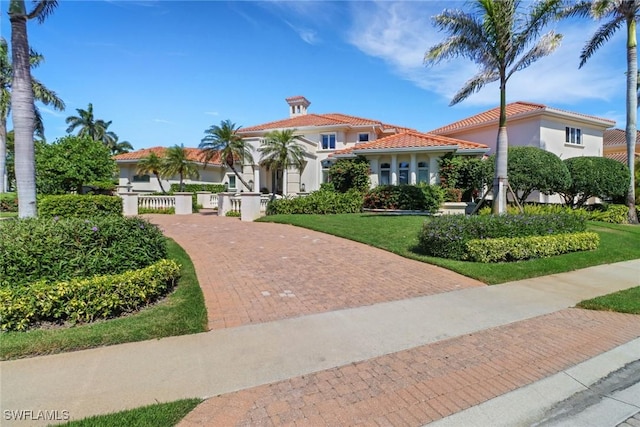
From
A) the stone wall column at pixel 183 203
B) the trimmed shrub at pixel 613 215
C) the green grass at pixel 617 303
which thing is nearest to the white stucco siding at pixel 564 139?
the trimmed shrub at pixel 613 215

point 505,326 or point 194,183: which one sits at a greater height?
point 194,183

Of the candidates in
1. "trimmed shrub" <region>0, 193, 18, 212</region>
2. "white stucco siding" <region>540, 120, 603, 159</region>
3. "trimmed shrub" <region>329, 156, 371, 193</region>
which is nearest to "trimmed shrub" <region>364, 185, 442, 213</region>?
"trimmed shrub" <region>329, 156, 371, 193</region>

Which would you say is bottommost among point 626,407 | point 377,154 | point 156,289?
point 626,407

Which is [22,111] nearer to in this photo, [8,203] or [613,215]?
[8,203]

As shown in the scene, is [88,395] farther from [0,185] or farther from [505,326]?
[0,185]

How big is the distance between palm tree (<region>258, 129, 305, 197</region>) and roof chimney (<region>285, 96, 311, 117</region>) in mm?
13336

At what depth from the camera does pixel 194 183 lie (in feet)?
109

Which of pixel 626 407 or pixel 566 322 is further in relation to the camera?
pixel 566 322

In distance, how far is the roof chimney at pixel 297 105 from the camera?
35.7m

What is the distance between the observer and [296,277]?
746cm

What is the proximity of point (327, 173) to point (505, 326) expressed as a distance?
21582 mm

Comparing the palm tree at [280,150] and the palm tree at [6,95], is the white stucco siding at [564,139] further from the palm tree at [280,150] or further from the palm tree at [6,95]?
the palm tree at [6,95]

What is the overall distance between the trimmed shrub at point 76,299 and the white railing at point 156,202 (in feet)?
60.4

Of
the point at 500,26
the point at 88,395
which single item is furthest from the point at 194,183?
the point at 88,395
